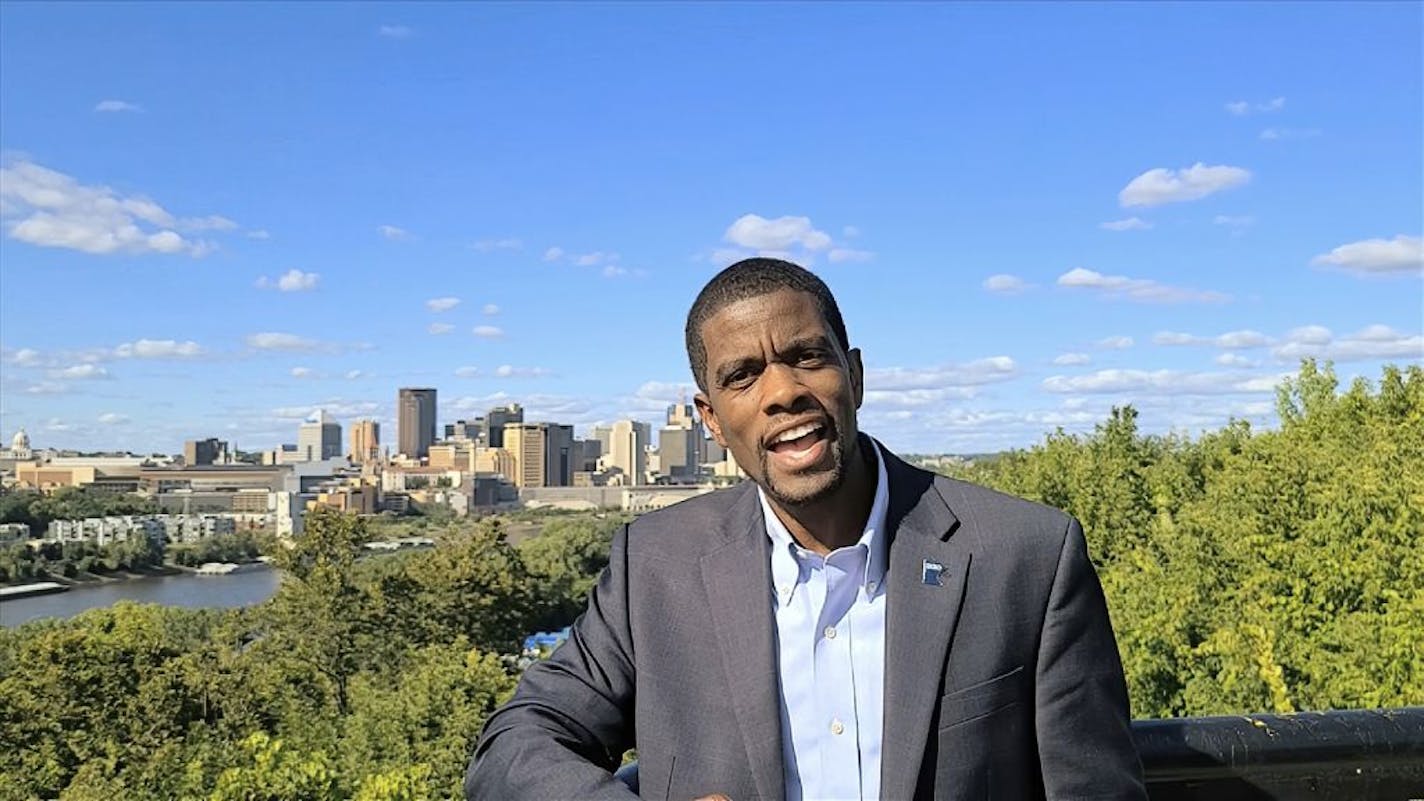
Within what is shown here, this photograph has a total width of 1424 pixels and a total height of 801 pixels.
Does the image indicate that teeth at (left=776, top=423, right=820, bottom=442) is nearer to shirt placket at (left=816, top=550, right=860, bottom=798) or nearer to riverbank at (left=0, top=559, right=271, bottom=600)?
shirt placket at (left=816, top=550, right=860, bottom=798)

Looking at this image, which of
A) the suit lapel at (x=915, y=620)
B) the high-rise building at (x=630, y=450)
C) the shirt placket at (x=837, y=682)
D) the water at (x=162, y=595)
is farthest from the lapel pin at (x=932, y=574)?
the high-rise building at (x=630, y=450)

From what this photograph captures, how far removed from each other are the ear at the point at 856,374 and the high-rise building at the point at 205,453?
404 feet

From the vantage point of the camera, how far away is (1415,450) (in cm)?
2189

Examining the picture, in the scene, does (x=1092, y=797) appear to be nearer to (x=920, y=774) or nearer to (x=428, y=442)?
(x=920, y=774)

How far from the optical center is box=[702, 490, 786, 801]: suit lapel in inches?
70.6

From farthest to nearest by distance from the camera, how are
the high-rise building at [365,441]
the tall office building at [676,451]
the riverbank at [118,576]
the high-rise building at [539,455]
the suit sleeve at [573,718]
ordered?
the high-rise building at [365,441]
the high-rise building at [539,455]
the tall office building at [676,451]
the riverbank at [118,576]
the suit sleeve at [573,718]

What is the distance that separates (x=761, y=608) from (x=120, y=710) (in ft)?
113

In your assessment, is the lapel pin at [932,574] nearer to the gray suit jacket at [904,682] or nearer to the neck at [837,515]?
the gray suit jacket at [904,682]

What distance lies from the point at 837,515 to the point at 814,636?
0.20m

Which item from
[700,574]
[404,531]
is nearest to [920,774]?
[700,574]

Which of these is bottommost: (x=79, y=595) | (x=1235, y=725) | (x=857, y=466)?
(x=79, y=595)

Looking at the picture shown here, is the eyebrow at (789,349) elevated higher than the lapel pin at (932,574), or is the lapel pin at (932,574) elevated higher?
the eyebrow at (789,349)

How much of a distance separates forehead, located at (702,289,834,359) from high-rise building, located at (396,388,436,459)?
145850 mm

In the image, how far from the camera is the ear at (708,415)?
2.04 meters
